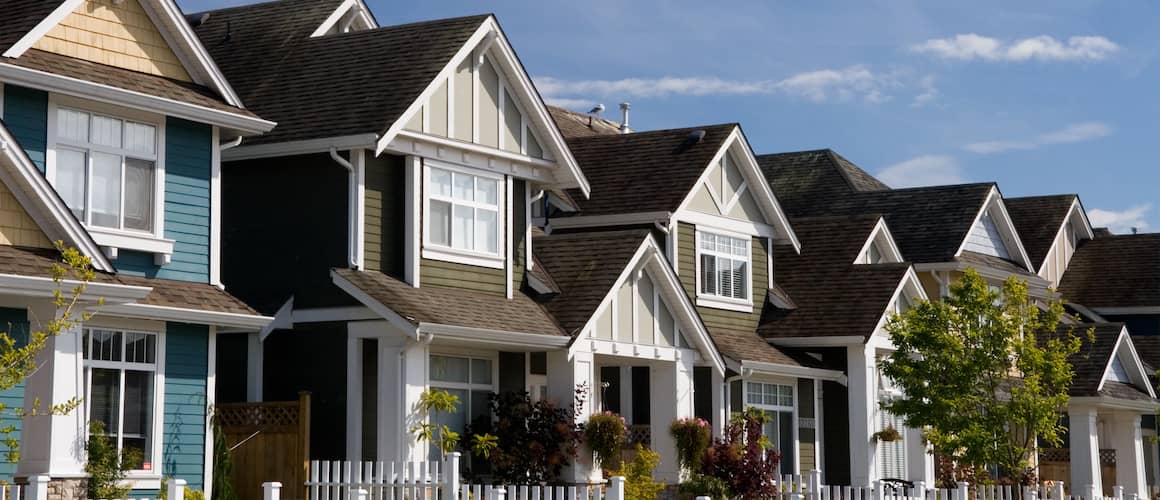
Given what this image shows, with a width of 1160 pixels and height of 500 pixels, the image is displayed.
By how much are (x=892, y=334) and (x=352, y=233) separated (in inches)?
440

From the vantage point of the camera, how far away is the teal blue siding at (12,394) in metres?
20.6

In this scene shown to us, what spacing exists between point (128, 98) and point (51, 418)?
4.80 m

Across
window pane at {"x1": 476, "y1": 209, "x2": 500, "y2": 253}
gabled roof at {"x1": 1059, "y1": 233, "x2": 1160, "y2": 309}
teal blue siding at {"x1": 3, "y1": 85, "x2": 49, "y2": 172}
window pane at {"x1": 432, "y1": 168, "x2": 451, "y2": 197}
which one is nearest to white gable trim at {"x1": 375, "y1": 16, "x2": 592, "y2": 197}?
window pane at {"x1": 432, "y1": 168, "x2": 451, "y2": 197}

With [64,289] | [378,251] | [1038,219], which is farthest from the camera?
[1038,219]

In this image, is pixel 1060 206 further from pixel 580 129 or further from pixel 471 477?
pixel 471 477

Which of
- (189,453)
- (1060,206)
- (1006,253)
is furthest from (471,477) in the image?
(1060,206)

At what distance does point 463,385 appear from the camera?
28.4 metres

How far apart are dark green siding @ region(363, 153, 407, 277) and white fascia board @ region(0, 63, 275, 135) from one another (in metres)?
2.45

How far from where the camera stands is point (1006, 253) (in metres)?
46.6

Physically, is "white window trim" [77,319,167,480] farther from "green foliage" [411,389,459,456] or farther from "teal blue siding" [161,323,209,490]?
"green foliage" [411,389,459,456]

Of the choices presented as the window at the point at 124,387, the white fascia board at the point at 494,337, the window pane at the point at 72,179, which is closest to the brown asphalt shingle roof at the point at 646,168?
Result: the white fascia board at the point at 494,337

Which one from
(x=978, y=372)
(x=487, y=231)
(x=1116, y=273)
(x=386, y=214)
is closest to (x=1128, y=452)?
(x=1116, y=273)

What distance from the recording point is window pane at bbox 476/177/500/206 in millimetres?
28984

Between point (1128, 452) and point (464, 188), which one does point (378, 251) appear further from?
point (1128, 452)
